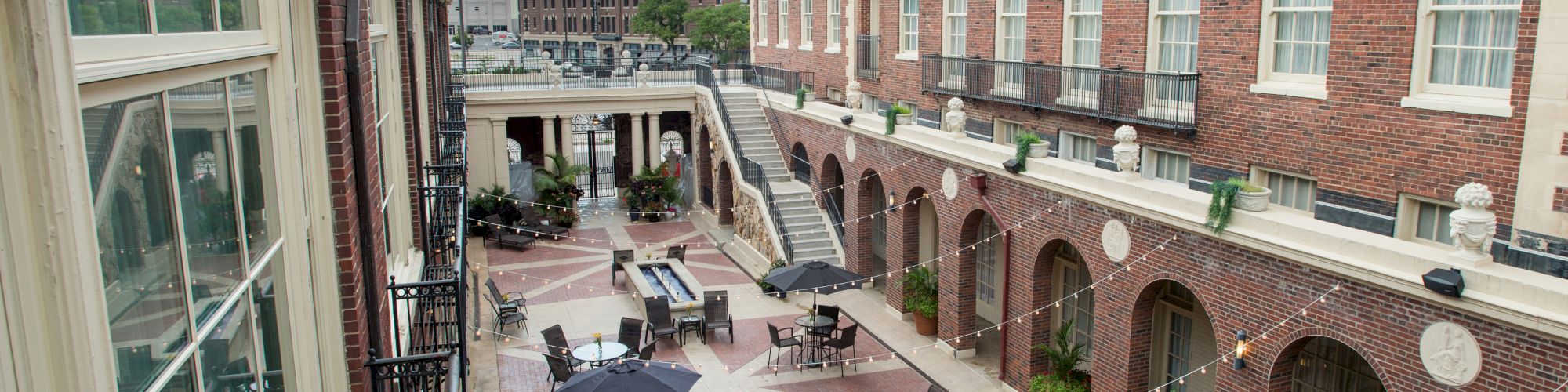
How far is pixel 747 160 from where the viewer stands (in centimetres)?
2772

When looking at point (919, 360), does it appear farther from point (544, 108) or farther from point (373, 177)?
point (544, 108)

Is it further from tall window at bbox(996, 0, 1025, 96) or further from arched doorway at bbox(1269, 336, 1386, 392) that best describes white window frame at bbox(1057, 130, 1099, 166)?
arched doorway at bbox(1269, 336, 1386, 392)

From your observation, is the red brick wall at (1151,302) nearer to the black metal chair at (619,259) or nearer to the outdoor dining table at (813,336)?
the outdoor dining table at (813,336)

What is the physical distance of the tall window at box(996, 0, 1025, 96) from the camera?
1925cm

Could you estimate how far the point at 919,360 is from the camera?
1912 centimetres

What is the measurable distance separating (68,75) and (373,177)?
181 inches

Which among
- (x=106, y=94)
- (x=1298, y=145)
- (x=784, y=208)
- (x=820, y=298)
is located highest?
(x=106, y=94)

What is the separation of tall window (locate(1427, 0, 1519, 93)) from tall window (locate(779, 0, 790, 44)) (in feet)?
70.5

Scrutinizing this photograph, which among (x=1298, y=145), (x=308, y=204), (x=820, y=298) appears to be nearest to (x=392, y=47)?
(x=308, y=204)

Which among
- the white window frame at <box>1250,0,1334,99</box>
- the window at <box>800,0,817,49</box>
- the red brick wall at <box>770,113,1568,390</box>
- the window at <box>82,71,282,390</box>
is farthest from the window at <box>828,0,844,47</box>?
the window at <box>82,71,282,390</box>

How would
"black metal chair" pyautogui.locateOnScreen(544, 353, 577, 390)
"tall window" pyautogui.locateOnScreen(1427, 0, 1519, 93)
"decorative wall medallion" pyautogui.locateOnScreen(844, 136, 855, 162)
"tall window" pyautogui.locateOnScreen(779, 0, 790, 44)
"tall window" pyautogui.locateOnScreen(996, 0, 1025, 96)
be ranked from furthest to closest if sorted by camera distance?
"tall window" pyautogui.locateOnScreen(779, 0, 790, 44)
"decorative wall medallion" pyautogui.locateOnScreen(844, 136, 855, 162)
"tall window" pyautogui.locateOnScreen(996, 0, 1025, 96)
"black metal chair" pyautogui.locateOnScreen(544, 353, 577, 390)
"tall window" pyautogui.locateOnScreen(1427, 0, 1519, 93)

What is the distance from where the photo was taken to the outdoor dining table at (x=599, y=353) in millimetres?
17219

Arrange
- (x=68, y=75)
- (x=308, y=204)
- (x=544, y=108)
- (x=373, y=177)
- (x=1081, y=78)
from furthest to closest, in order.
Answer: (x=544, y=108)
(x=1081, y=78)
(x=373, y=177)
(x=308, y=204)
(x=68, y=75)

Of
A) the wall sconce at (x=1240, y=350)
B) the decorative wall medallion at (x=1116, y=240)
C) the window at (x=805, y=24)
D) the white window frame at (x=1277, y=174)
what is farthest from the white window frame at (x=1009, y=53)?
the window at (x=805, y=24)
